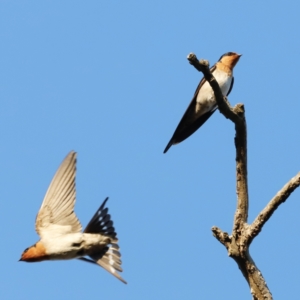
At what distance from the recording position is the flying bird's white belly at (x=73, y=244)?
6.36m

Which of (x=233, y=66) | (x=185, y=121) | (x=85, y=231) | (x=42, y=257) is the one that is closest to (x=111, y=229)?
(x=85, y=231)

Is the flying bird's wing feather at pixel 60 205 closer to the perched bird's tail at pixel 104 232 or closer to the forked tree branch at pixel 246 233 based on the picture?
the perched bird's tail at pixel 104 232

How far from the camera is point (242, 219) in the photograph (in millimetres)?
4777

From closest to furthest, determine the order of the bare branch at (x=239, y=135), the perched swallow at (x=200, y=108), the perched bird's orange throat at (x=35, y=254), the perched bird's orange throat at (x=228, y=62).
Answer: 1. the bare branch at (x=239, y=135)
2. the perched bird's orange throat at (x=35, y=254)
3. the perched swallow at (x=200, y=108)
4. the perched bird's orange throat at (x=228, y=62)

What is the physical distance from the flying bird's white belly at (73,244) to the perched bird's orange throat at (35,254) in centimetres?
4

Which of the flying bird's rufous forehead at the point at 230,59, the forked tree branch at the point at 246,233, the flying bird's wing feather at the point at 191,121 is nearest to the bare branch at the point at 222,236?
the forked tree branch at the point at 246,233

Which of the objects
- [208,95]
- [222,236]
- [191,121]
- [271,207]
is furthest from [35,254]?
[208,95]

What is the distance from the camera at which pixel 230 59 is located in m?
9.48

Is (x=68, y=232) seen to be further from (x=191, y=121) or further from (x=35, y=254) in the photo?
(x=191, y=121)

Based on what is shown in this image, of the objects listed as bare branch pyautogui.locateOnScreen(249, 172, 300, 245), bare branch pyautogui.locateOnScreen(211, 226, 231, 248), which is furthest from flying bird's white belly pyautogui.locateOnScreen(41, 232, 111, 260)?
bare branch pyautogui.locateOnScreen(249, 172, 300, 245)

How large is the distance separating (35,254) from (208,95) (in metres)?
3.57

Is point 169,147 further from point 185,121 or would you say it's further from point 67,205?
point 67,205

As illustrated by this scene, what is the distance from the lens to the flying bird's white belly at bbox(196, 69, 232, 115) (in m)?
8.89

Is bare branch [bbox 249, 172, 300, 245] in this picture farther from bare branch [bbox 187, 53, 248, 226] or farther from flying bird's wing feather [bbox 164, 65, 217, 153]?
flying bird's wing feather [bbox 164, 65, 217, 153]
